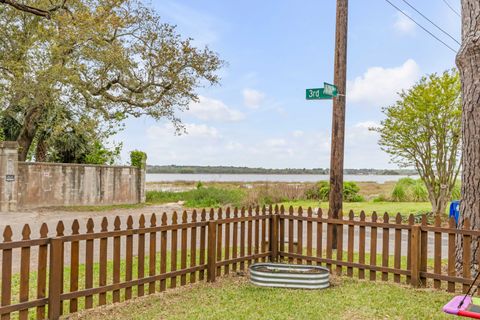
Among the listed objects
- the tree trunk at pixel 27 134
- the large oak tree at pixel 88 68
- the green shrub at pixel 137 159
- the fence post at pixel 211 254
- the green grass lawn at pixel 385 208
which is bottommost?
the green grass lawn at pixel 385 208

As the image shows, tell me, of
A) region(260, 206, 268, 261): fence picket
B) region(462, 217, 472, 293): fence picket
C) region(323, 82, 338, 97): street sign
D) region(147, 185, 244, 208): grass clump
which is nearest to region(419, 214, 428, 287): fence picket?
region(462, 217, 472, 293): fence picket

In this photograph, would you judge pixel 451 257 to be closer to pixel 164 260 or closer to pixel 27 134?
pixel 164 260

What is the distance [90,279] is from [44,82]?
488 inches

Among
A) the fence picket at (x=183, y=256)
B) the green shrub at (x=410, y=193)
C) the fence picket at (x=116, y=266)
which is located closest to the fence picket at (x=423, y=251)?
the fence picket at (x=183, y=256)

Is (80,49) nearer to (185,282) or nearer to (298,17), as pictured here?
(298,17)

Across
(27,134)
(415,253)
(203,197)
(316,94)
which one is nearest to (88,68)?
(27,134)

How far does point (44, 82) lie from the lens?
14.9 metres

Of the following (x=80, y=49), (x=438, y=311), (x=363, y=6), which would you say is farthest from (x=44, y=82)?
(x=438, y=311)

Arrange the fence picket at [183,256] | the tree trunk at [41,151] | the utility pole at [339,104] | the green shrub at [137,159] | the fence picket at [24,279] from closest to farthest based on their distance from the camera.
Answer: the fence picket at [24,279] → the fence picket at [183,256] → the utility pole at [339,104] → the tree trunk at [41,151] → the green shrub at [137,159]

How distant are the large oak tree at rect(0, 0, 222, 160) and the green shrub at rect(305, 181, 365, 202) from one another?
305 inches

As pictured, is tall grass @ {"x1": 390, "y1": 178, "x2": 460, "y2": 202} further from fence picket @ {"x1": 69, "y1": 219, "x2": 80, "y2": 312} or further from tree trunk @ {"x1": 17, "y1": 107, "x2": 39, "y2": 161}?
fence picket @ {"x1": 69, "y1": 219, "x2": 80, "y2": 312}

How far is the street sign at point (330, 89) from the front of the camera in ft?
23.8

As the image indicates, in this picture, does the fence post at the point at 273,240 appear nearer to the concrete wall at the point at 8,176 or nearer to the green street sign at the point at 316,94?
the green street sign at the point at 316,94

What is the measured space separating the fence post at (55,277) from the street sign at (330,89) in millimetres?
4932
